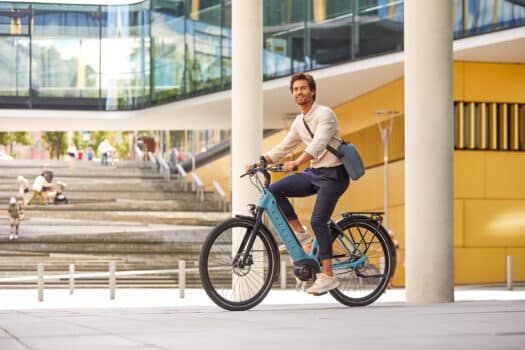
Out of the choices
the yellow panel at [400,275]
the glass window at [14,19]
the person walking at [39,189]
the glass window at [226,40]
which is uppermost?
the glass window at [14,19]

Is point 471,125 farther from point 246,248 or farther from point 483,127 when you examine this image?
point 246,248

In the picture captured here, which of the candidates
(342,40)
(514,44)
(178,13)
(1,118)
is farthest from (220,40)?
(514,44)

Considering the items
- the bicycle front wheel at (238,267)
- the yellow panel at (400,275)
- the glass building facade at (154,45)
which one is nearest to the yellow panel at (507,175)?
the yellow panel at (400,275)

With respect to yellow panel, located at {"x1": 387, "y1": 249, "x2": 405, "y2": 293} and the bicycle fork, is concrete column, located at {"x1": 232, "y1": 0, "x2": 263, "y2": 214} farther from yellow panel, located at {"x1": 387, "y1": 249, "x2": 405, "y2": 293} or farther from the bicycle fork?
yellow panel, located at {"x1": 387, "y1": 249, "x2": 405, "y2": 293}

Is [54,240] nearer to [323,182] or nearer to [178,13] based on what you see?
[178,13]

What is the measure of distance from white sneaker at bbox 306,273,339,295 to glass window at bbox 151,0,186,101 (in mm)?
27955

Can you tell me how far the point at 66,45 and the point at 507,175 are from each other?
21851mm

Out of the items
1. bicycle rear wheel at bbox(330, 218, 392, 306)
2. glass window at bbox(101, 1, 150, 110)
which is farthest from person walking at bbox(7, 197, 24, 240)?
bicycle rear wheel at bbox(330, 218, 392, 306)

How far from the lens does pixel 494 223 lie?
1022 inches

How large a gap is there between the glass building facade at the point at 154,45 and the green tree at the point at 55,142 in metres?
40.3

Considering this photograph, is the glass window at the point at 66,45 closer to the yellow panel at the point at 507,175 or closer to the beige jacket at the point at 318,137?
the yellow panel at the point at 507,175

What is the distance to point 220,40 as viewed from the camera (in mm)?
33781

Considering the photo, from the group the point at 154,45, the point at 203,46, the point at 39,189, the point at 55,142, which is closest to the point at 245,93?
the point at 203,46

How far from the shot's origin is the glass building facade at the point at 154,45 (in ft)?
87.4
